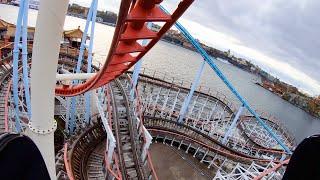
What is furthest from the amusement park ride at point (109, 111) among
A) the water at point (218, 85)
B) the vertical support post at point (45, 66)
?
the water at point (218, 85)

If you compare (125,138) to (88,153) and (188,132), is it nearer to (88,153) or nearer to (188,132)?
(88,153)

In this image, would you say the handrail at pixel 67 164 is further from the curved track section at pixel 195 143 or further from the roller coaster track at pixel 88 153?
the curved track section at pixel 195 143

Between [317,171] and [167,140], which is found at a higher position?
[317,171]

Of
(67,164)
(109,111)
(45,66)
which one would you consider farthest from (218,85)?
(45,66)

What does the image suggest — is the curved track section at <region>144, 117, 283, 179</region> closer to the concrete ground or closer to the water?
the concrete ground

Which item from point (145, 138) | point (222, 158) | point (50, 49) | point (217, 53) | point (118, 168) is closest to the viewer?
point (50, 49)

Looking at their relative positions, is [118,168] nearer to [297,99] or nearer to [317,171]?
[317,171]

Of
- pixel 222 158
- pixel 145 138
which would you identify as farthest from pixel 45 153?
pixel 222 158
